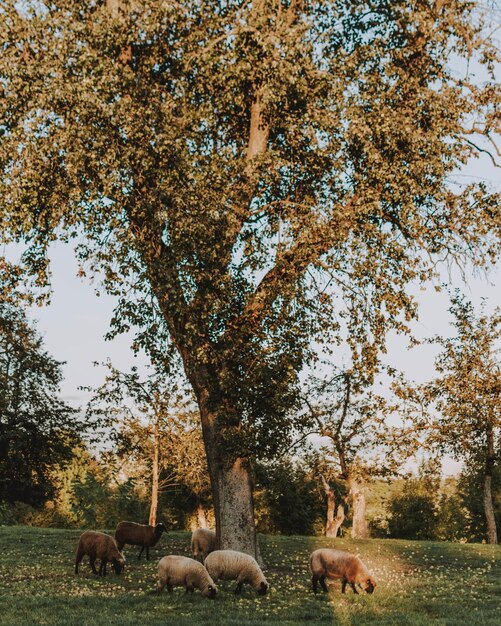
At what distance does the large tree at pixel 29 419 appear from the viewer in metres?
46.8

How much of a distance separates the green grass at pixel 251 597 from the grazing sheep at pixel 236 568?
37cm

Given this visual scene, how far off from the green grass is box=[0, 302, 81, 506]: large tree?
76.9 ft

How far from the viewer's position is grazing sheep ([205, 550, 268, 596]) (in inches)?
647

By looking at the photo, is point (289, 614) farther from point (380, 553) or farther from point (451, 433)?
point (451, 433)

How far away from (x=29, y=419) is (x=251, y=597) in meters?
34.8

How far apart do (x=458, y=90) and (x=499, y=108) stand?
1419 millimetres

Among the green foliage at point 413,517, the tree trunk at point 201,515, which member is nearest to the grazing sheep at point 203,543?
the tree trunk at point 201,515

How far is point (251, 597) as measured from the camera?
1612 cm

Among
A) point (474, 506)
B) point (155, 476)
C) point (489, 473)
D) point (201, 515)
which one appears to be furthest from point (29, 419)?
point (474, 506)

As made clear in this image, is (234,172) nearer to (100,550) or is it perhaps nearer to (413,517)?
(100,550)

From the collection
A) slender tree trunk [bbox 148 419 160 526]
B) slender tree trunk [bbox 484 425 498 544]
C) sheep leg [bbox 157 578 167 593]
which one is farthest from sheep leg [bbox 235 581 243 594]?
slender tree trunk [bbox 484 425 498 544]

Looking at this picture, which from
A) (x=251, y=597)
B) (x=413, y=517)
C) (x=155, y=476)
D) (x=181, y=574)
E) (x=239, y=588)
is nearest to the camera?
(x=181, y=574)

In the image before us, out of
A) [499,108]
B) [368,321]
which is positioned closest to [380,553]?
[368,321]

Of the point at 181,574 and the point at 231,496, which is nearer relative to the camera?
the point at 181,574
